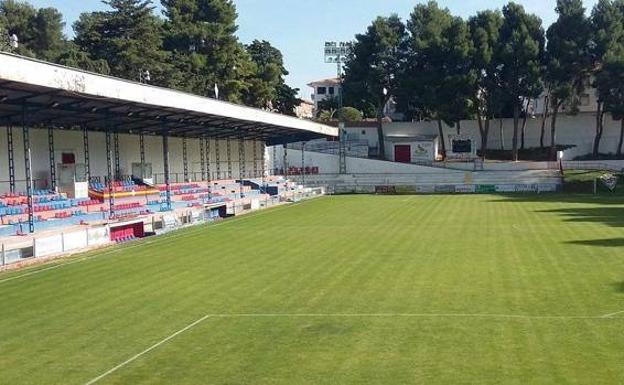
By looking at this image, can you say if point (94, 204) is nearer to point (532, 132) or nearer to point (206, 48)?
point (206, 48)

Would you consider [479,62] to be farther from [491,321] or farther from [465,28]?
[491,321]

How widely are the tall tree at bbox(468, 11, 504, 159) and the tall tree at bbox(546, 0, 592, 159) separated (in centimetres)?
557

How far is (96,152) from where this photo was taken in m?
43.7

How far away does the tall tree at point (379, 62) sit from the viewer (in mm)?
80125

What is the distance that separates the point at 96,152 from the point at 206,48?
35328mm

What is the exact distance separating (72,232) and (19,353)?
50.2 ft

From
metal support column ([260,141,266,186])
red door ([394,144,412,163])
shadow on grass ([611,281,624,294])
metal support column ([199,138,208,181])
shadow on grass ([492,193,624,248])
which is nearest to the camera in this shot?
shadow on grass ([611,281,624,294])

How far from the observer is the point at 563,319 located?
12594 millimetres

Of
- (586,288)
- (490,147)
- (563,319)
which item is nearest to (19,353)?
(563,319)

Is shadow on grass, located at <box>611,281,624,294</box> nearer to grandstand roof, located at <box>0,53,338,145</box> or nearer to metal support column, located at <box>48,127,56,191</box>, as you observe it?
grandstand roof, located at <box>0,53,338,145</box>

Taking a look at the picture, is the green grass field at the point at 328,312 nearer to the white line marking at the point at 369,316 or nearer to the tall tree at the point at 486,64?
the white line marking at the point at 369,316

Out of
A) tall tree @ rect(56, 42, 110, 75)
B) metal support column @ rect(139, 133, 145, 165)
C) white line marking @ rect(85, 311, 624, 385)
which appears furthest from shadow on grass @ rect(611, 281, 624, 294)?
tall tree @ rect(56, 42, 110, 75)

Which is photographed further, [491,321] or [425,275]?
[425,275]

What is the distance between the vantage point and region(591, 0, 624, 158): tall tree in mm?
70875
